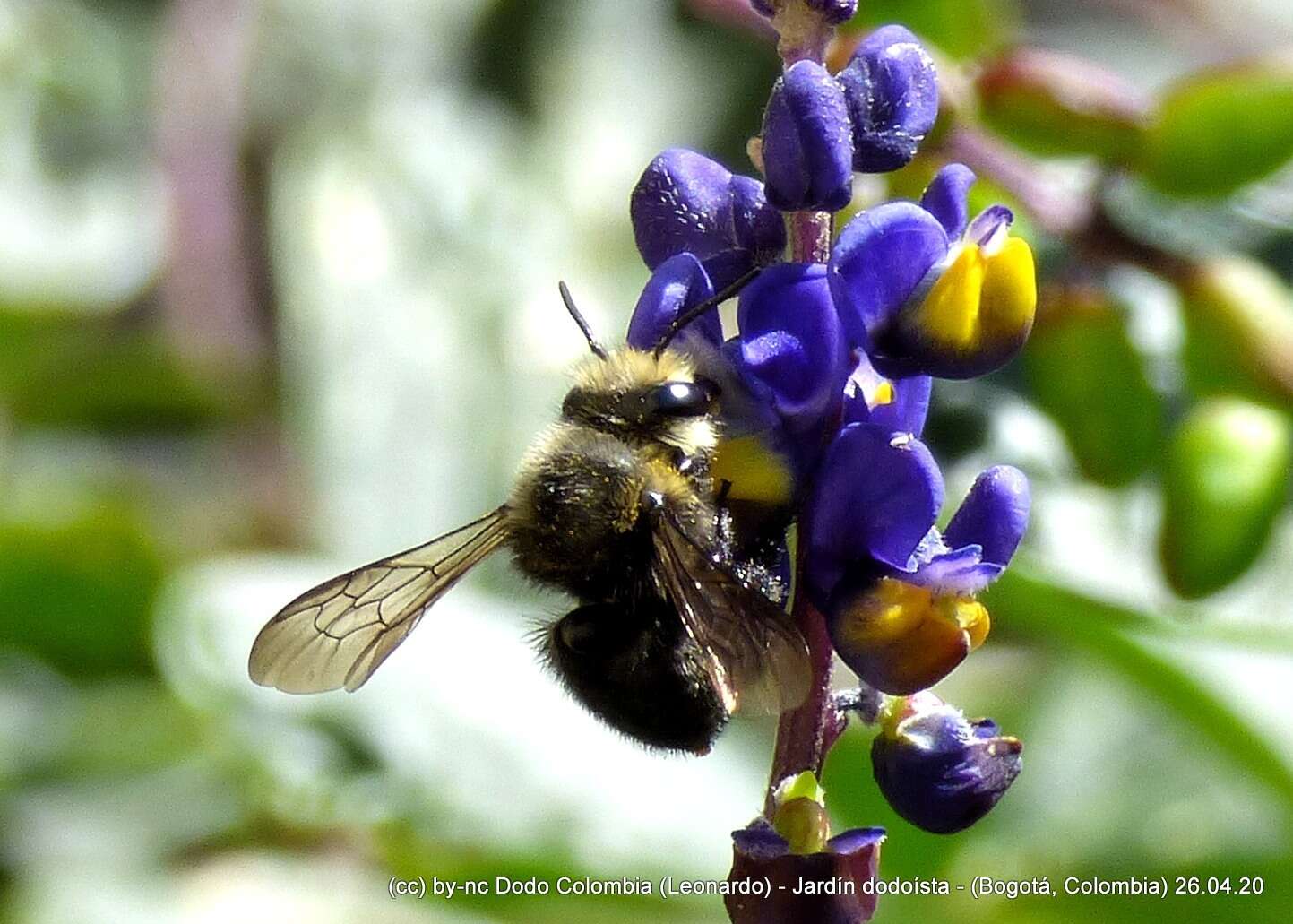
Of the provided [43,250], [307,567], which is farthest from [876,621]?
[43,250]

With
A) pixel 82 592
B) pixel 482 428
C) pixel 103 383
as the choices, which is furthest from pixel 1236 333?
pixel 103 383

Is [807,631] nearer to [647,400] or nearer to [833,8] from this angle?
[647,400]

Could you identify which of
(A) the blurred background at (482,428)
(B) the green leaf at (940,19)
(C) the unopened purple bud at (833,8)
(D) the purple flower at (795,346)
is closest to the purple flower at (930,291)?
(D) the purple flower at (795,346)

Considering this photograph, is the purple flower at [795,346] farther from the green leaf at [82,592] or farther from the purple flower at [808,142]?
the green leaf at [82,592]

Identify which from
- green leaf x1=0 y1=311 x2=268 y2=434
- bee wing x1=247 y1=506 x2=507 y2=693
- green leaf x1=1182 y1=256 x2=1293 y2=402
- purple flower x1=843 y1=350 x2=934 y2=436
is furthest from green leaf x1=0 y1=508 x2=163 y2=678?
purple flower x1=843 y1=350 x2=934 y2=436

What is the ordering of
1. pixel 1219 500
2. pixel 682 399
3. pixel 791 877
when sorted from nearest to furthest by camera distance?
pixel 791 877, pixel 682 399, pixel 1219 500

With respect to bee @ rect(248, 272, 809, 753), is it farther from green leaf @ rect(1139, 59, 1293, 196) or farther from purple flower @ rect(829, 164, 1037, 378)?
green leaf @ rect(1139, 59, 1293, 196)
